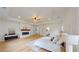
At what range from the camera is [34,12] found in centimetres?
142

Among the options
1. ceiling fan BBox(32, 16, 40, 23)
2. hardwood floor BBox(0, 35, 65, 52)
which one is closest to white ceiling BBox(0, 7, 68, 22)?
ceiling fan BBox(32, 16, 40, 23)

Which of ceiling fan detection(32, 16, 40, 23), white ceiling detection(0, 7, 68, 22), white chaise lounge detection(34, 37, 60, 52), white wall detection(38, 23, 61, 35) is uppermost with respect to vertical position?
white ceiling detection(0, 7, 68, 22)

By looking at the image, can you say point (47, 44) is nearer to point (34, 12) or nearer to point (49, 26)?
point (49, 26)

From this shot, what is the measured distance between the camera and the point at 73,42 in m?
1.44

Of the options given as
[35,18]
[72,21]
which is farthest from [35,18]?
[72,21]

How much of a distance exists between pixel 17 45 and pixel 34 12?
1.87 ft

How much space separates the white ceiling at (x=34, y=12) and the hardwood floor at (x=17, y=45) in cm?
30

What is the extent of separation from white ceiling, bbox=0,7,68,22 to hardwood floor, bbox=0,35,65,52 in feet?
0.97

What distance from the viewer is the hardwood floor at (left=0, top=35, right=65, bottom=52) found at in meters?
1.38

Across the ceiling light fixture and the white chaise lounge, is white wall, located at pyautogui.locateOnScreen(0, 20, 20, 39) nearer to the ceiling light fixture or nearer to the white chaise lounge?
the ceiling light fixture
